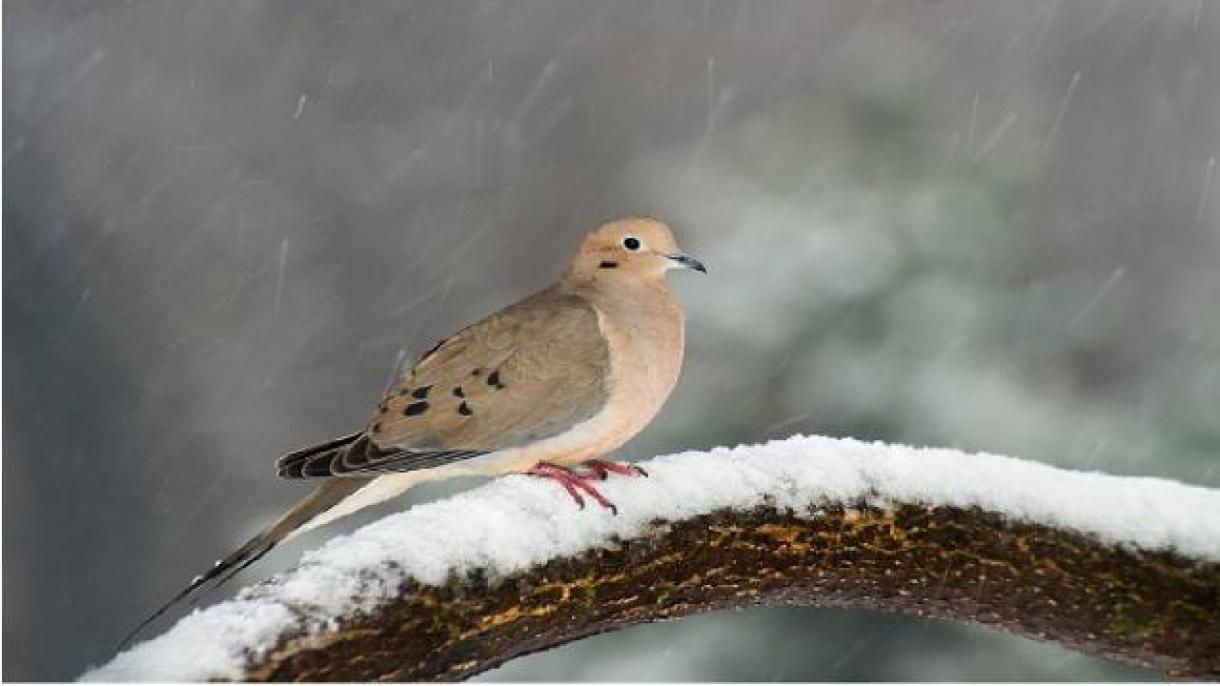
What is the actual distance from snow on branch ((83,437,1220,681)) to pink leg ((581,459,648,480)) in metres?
0.02

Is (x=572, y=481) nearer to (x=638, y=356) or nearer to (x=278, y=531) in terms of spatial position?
(x=638, y=356)

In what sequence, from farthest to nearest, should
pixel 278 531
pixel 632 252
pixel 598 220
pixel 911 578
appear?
1. pixel 598 220
2. pixel 632 252
3. pixel 911 578
4. pixel 278 531

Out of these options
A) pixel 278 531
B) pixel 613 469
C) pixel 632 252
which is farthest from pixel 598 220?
pixel 278 531

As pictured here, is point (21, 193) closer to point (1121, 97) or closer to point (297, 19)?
point (297, 19)

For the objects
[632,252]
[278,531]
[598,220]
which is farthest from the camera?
[598,220]

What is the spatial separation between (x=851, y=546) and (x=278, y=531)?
1.92ft

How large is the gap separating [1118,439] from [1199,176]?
95cm

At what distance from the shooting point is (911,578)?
165cm

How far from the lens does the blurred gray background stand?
3143 mm

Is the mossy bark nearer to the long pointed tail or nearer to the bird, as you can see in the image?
the bird

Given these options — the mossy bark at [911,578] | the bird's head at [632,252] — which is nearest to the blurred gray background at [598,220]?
the bird's head at [632,252]

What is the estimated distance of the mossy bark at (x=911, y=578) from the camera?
1.54 m

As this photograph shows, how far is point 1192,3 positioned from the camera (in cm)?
404

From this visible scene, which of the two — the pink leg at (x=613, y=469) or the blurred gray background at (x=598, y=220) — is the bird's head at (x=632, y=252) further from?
the blurred gray background at (x=598, y=220)
